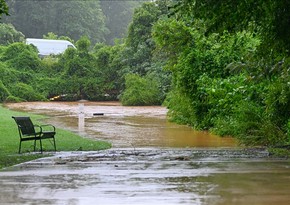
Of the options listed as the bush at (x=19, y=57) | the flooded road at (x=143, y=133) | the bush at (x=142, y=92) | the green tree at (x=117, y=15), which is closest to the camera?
the flooded road at (x=143, y=133)

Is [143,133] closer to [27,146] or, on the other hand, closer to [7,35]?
[27,146]

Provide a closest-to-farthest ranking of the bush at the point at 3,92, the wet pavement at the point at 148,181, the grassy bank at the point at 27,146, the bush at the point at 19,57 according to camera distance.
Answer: the wet pavement at the point at 148,181 → the grassy bank at the point at 27,146 → the bush at the point at 3,92 → the bush at the point at 19,57

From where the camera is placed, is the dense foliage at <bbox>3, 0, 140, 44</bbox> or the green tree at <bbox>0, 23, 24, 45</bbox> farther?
the dense foliage at <bbox>3, 0, 140, 44</bbox>

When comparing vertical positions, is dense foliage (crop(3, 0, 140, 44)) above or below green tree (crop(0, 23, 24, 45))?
above

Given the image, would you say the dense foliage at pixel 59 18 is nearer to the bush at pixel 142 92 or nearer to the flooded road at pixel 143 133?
the bush at pixel 142 92

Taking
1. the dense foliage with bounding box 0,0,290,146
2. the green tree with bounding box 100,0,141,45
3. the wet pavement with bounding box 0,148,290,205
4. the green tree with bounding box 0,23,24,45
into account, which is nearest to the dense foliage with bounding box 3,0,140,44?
the green tree with bounding box 100,0,141,45

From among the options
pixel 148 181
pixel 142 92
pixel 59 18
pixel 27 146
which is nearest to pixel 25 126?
pixel 27 146

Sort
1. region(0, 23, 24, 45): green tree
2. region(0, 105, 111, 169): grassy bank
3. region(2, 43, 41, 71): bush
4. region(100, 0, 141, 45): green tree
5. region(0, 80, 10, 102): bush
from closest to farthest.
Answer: region(0, 105, 111, 169): grassy bank → region(0, 80, 10, 102): bush → region(2, 43, 41, 71): bush → region(0, 23, 24, 45): green tree → region(100, 0, 141, 45): green tree

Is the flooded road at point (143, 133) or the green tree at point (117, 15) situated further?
the green tree at point (117, 15)

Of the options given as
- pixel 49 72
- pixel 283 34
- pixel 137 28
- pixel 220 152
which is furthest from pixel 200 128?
pixel 49 72

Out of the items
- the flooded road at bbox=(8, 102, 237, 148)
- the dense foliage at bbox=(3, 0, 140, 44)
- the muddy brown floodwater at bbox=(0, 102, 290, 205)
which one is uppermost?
the dense foliage at bbox=(3, 0, 140, 44)

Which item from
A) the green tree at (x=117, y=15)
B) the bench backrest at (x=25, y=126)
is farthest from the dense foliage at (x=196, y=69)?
the green tree at (x=117, y=15)

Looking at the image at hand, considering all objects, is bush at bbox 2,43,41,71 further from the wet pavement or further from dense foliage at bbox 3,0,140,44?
the wet pavement

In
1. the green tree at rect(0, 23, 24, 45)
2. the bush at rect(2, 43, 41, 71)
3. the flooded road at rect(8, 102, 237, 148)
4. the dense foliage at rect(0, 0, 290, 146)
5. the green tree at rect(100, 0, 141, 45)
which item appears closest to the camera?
the dense foliage at rect(0, 0, 290, 146)
